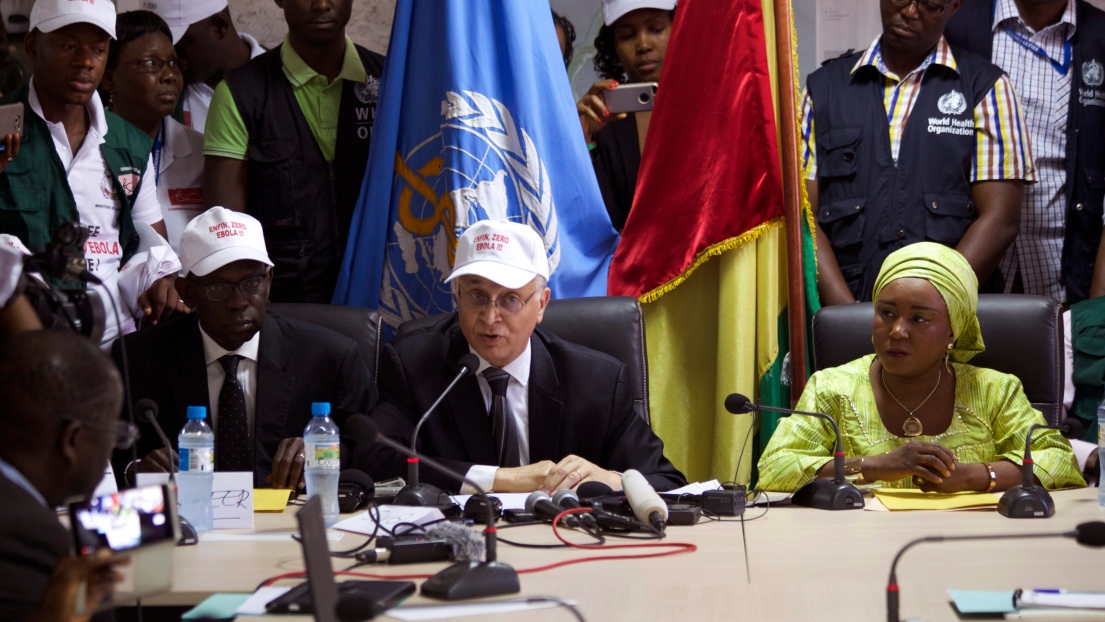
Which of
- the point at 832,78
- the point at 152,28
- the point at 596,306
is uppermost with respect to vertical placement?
the point at 152,28

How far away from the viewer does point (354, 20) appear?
455 cm

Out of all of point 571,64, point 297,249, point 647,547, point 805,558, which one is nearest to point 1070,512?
point 805,558

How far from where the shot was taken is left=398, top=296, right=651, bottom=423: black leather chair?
123 inches

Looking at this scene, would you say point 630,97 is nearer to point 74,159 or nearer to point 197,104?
point 197,104

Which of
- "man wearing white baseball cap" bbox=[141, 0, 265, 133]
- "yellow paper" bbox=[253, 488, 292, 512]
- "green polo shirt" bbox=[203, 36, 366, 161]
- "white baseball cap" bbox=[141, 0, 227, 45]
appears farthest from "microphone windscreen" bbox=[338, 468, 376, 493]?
"white baseball cap" bbox=[141, 0, 227, 45]

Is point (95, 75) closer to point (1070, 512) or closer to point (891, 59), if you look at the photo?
point (891, 59)

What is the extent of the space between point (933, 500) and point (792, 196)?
117 cm

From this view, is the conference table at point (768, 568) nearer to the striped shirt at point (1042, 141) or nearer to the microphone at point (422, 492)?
the microphone at point (422, 492)

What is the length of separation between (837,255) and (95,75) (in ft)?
7.60

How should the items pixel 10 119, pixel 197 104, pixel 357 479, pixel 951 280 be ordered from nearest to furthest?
pixel 357 479 < pixel 951 280 < pixel 10 119 < pixel 197 104

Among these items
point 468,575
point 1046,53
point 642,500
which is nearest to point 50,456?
point 468,575

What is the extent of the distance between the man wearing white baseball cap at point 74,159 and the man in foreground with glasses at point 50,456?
1904 mm

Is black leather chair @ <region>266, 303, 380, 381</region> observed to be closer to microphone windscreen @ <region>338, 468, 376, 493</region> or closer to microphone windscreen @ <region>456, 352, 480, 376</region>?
microphone windscreen @ <region>338, 468, 376, 493</region>

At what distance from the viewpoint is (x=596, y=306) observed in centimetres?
320
